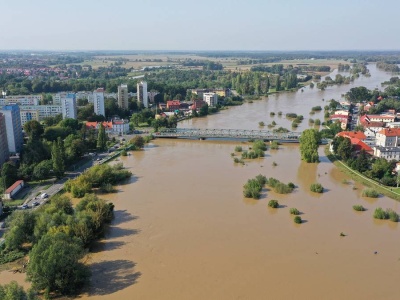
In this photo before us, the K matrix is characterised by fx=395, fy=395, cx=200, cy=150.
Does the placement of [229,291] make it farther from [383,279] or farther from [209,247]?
[383,279]

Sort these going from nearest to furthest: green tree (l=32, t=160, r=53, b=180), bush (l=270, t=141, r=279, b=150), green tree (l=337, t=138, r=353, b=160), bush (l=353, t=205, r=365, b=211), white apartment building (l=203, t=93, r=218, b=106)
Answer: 1. bush (l=353, t=205, r=365, b=211)
2. green tree (l=32, t=160, r=53, b=180)
3. green tree (l=337, t=138, r=353, b=160)
4. bush (l=270, t=141, r=279, b=150)
5. white apartment building (l=203, t=93, r=218, b=106)

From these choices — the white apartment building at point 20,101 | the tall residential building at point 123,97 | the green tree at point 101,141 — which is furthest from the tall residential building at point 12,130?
the white apartment building at point 20,101

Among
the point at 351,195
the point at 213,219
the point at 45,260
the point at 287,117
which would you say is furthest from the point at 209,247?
the point at 287,117

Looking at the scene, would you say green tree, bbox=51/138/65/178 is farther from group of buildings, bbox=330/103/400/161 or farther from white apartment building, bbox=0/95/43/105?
white apartment building, bbox=0/95/43/105

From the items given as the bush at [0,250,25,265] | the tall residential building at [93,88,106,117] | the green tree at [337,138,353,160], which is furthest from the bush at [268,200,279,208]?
the tall residential building at [93,88,106,117]

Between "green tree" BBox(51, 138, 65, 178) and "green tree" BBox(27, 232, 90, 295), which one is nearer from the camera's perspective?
"green tree" BBox(27, 232, 90, 295)

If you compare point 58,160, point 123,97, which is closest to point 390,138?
point 58,160
